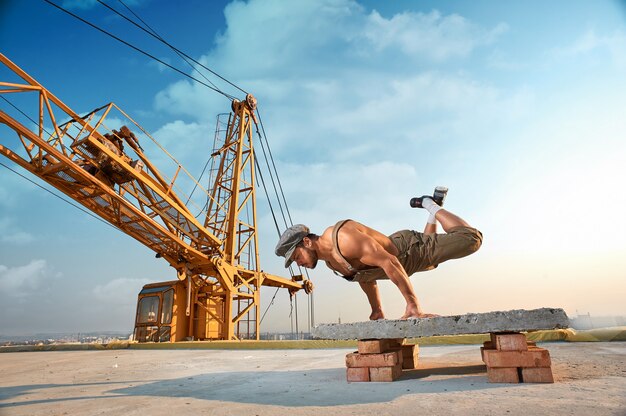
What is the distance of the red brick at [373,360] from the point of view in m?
2.76

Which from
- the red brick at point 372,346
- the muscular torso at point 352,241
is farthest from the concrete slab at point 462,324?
the muscular torso at point 352,241

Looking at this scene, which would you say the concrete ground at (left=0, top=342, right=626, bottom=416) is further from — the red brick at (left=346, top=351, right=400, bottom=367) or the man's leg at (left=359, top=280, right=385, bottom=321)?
the man's leg at (left=359, top=280, right=385, bottom=321)

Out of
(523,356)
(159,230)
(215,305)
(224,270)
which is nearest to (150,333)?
(215,305)

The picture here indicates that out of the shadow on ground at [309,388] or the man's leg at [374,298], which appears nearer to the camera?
the shadow on ground at [309,388]

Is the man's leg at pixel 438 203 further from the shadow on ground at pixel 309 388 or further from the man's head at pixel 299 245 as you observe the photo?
the shadow on ground at pixel 309 388

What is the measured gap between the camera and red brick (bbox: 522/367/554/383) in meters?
2.35

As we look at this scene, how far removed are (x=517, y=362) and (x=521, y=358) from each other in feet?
0.14

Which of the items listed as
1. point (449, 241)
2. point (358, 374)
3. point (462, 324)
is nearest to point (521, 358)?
point (462, 324)

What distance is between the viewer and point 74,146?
10.3 metres

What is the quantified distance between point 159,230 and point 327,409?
481 inches

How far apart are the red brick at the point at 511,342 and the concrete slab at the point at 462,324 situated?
2.5 inches

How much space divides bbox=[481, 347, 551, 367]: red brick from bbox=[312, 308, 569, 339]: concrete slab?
17 centimetres

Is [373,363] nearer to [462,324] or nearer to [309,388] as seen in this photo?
[309,388]

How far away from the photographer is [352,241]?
3168 millimetres
